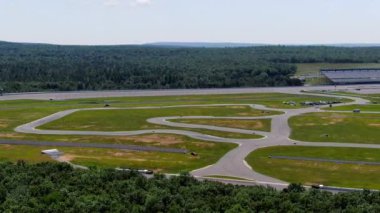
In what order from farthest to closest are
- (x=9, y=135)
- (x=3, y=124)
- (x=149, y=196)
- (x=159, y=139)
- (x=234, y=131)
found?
(x=3, y=124)
(x=234, y=131)
(x=9, y=135)
(x=159, y=139)
(x=149, y=196)

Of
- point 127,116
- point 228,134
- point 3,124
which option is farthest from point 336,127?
point 3,124

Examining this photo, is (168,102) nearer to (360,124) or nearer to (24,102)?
(24,102)

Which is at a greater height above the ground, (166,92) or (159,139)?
(166,92)

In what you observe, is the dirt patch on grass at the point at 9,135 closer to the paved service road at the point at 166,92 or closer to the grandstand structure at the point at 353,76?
the paved service road at the point at 166,92

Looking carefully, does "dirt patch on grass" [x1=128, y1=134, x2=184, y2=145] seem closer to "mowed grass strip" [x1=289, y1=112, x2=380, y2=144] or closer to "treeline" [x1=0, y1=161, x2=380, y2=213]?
"mowed grass strip" [x1=289, y1=112, x2=380, y2=144]

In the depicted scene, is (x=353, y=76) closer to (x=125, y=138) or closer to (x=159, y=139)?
(x=159, y=139)

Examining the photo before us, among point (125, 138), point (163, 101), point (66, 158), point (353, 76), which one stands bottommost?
point (66, 158)

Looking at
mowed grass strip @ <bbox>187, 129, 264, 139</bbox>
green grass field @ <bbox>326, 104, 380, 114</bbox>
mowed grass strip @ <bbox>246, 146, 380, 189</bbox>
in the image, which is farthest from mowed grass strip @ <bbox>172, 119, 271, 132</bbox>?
green grass field @ <bbox>326, 104, 380, 114</bbox>
